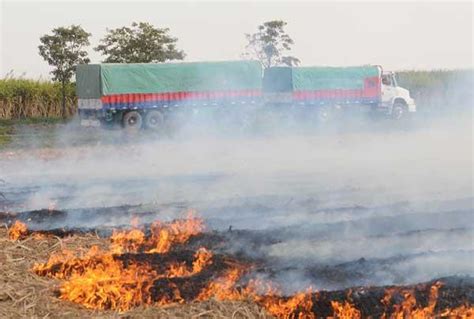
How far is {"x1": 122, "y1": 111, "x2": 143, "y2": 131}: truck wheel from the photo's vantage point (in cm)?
2750

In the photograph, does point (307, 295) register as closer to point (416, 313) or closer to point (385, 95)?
point (416, 313)

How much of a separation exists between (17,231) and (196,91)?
2046cm

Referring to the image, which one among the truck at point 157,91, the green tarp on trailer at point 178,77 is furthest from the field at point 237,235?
the green tarp on trailer at point 178,77

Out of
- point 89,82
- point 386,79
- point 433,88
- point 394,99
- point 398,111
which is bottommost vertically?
point 398,111

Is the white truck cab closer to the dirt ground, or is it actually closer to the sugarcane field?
the sugarcane field

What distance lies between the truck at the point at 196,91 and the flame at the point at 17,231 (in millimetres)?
18362

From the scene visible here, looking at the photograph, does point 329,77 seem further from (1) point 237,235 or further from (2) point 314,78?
(1) point 237,235

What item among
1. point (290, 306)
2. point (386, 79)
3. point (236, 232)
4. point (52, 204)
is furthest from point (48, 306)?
point (386, 79)

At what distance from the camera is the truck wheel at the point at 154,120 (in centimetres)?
2780

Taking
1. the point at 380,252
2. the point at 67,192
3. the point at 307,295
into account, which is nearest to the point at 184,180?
the point at 67,192

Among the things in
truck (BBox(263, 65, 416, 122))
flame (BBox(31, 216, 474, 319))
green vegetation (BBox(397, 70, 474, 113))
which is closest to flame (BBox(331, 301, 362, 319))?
flame (BBox(31, 216, 474, 319))

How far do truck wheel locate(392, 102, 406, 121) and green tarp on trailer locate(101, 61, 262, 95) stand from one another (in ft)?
25.0

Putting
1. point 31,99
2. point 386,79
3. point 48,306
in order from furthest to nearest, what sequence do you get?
point 31,99
point 386,79
point 48,306

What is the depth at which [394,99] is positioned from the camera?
3359 cm
